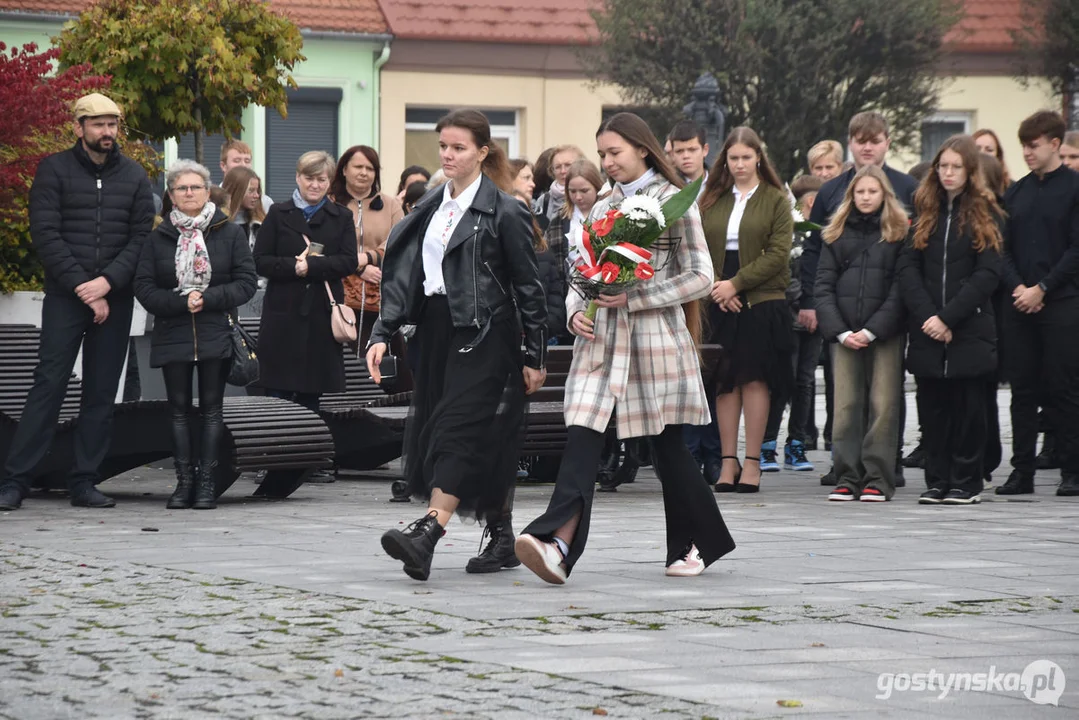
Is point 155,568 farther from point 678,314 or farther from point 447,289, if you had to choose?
point 678,314

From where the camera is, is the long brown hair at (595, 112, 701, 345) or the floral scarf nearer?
the long brown hair at (595, 112, 701, 345)

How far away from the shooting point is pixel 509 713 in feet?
17.4

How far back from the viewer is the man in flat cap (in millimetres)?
10914

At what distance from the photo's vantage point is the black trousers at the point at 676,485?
313 inches

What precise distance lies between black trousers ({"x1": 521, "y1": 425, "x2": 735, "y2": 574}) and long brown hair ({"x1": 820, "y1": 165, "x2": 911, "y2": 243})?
153 inches

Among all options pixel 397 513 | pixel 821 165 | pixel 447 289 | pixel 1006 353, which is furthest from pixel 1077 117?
pixel 447 289

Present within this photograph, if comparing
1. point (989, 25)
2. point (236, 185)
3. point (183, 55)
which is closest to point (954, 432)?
point (236, 185)

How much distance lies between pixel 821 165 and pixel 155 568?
7758 mm

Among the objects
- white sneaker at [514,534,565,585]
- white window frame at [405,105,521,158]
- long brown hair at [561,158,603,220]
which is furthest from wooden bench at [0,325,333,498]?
white window frame at [405,105,521,158]

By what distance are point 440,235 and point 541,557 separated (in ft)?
4.83

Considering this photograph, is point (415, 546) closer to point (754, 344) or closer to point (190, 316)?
point (190, 316)

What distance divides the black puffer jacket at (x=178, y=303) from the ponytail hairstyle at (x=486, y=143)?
10.0 ft

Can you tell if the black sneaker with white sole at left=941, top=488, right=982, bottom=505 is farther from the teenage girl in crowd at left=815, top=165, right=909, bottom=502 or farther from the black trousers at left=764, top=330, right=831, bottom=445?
the black trousers at left=764, top=330, right=831, bottom=445

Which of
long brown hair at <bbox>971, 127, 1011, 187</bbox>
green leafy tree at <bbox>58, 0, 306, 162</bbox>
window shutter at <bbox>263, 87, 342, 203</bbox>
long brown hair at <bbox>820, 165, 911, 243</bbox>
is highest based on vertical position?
window shutter at <bbox>263, 87, 342, 203</bbox>
